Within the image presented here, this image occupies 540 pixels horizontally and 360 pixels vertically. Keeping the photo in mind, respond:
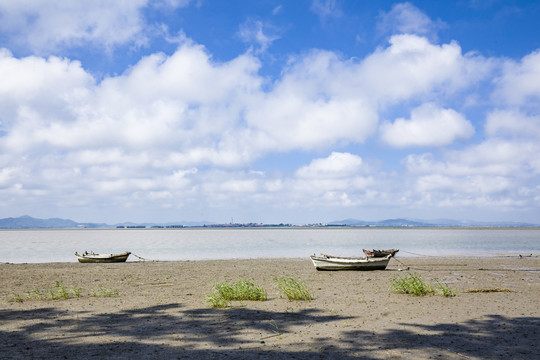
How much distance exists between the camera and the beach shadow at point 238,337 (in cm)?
870

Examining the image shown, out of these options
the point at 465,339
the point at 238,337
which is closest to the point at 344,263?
the point at 465,339

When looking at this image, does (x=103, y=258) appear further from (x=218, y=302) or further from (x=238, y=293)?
(x=218, y=302)

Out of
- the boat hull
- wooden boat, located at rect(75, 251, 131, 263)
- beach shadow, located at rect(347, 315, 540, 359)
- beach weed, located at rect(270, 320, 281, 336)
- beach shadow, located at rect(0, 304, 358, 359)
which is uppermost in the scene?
beach shadow, located at rect(347, 315, 540, 359)

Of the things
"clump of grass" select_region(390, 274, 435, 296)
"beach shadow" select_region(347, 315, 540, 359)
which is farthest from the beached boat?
"beach shadow" select_region(347, 315, 540, 359)

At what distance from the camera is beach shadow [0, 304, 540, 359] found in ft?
28.6

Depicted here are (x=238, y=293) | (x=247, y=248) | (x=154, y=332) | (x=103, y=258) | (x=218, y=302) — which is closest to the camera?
(x=154, y=332)

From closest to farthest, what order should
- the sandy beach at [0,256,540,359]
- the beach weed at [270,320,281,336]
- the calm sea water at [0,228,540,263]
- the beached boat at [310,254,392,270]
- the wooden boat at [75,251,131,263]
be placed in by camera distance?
the sandy beach at [0,256,540,359], the beach weed at [270,320,281,336], the beached boat at [310,254,392,270], the wooden boat at [75,251,131,263], the calm sea water at [0,228,540,263]

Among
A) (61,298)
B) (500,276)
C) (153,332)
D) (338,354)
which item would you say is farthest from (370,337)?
(500,276)

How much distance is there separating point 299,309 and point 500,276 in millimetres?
17993

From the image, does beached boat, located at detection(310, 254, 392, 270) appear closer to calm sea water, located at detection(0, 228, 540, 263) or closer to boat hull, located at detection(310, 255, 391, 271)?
boat hull, located at detection(310, 255, 391, 271)

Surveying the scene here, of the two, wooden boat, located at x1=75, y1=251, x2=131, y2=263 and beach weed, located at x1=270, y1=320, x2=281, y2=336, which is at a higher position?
beach weed, located at x1=270, y1=320, x2=281, y2=336

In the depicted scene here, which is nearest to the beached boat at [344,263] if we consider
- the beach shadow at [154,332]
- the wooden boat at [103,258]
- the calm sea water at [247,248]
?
the beach shadow at [154,332]

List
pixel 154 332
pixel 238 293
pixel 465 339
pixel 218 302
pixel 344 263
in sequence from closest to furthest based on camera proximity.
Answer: pixel 465 339, pixel 154 332, pixel 218 302, pixel 238 293, pixel 344 263

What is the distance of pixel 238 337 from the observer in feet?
32.7
